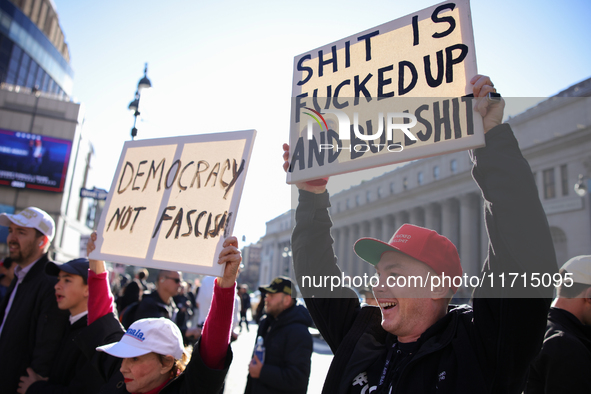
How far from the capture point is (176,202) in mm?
2889

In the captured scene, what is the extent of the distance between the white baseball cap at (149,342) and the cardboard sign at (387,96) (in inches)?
51.9

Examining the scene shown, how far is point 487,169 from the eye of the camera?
1630 mm

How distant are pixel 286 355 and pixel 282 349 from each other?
0.08 m

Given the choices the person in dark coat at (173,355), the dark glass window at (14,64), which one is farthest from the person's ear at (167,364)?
the dark glass window at (14,64)

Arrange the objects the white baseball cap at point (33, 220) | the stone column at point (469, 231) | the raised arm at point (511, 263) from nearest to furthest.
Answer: the raised arm at point (511, 263)
the white baseball cap at point (33, 220)
the stone column at point (469, 231)

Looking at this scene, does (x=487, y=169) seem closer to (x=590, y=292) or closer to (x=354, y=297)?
(x=354, y=297)

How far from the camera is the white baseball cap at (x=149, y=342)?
2533 mm

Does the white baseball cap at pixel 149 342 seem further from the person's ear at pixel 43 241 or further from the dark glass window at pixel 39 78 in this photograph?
the dark glass window at pixel 39 78

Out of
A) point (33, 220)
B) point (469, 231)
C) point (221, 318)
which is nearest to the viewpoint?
point (221, 318)

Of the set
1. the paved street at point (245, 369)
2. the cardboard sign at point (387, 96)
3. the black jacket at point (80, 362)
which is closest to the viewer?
the cardboard sign at point (387, 96)

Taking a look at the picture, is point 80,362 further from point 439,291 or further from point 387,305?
point 439,291

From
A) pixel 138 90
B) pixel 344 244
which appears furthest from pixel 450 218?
pixel 138 90

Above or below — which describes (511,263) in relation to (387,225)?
below

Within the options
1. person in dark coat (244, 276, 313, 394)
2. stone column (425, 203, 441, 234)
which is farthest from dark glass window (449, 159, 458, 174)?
person in dark coat (244, 276, 313, 394)
